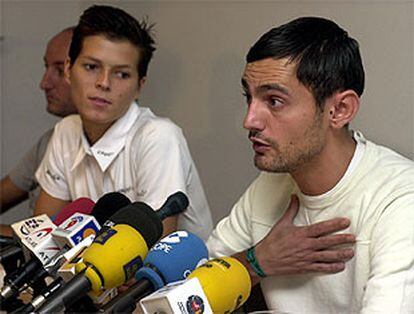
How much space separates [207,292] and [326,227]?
415 millimetres

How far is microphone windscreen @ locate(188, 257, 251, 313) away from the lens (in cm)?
89

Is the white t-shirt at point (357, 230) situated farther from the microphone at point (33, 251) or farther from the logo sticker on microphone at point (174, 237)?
the microphone at point (33, 251)

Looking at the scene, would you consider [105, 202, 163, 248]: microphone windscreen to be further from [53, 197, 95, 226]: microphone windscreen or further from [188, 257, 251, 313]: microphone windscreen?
[53, 197, 95, 226]: microphone windscreen

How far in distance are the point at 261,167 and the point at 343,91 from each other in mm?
196

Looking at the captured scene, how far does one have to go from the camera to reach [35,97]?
2885mm

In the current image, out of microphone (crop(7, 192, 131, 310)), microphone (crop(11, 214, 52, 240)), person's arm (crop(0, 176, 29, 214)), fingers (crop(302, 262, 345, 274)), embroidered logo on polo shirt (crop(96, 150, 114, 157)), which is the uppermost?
microphone (crop(7, 192, 131, 310))

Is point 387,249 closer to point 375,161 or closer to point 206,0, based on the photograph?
point 375,161

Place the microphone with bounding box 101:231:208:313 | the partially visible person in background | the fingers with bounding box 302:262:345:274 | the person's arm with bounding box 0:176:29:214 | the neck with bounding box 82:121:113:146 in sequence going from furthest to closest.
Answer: the person's arm with bounding box 0:176:29:214 < the partially visible person in background < the neck with bounding box 82:121:113:146 < the fingers with bounding box 302:262:345:274 < the microphone with bounding box 101:231:208:313

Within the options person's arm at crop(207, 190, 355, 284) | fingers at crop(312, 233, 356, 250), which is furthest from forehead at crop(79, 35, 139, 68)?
fingers at crop(312, 233, 356, 250)

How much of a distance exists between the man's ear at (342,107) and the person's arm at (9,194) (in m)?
1.42

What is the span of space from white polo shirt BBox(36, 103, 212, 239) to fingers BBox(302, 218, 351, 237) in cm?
45

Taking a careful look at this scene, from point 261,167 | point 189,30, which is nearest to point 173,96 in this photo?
point 189,30

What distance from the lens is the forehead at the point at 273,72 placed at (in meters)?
1.20

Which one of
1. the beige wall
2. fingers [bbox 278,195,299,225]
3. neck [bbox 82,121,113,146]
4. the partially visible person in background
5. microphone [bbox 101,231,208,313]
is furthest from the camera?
the partially visible person in background
